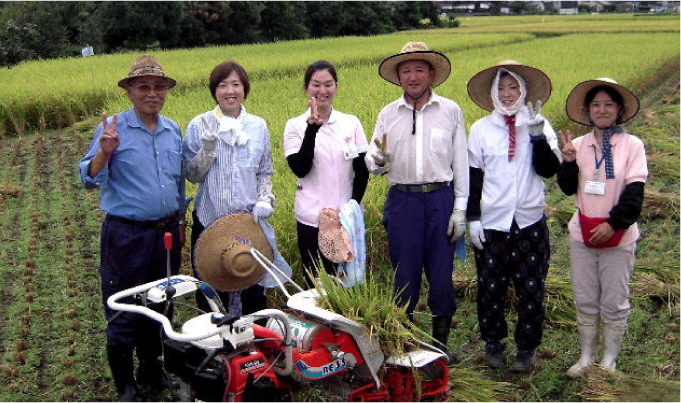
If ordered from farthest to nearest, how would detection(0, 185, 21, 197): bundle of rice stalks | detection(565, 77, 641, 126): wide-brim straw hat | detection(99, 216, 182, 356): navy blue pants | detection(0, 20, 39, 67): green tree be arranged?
detection(0, 20, 39, 67): green tree, detection(0, 185, 21, 197): bundle of rice stalks, detection(565, 77, 641, 126): wide-brim straw hat, detection(99, 216, 182, 356): navy blue pants

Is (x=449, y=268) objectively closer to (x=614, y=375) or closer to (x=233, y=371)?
(x=614, y=375)

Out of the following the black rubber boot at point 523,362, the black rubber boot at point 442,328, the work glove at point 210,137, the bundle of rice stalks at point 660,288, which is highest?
the work glove at point 210,137

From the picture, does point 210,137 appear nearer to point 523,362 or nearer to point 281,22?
point 523,362

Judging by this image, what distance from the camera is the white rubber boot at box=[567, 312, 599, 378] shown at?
136 inches

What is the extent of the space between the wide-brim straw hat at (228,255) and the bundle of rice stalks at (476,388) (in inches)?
40.4

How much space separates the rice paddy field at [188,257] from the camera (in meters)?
3.37

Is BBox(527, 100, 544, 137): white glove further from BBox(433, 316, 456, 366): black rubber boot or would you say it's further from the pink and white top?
BBox(433, 316, 456, 366): black rubber boot

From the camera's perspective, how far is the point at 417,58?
336 cm

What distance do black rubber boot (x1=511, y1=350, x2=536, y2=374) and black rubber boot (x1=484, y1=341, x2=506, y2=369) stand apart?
76 millimetres

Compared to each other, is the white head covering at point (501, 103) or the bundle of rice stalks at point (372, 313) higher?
the white head covering at point (501, 103)

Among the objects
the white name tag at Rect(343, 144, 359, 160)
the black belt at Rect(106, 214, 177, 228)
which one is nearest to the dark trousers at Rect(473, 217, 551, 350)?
the white name tag at Rect(343, 144, 359, 160)

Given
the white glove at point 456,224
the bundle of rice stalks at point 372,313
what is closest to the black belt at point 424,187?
the white glove at point 456,224

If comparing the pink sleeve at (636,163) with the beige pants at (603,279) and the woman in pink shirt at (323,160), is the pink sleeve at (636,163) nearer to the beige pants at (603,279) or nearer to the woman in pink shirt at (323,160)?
the beige pants at (603,279)

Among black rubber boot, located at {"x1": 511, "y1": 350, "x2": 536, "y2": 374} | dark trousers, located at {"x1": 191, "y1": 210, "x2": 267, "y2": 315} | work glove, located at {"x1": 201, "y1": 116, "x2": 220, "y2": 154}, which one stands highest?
work glove, located at {"x1": 201, "y1": 116, "x2": 220, "y2": 154}
